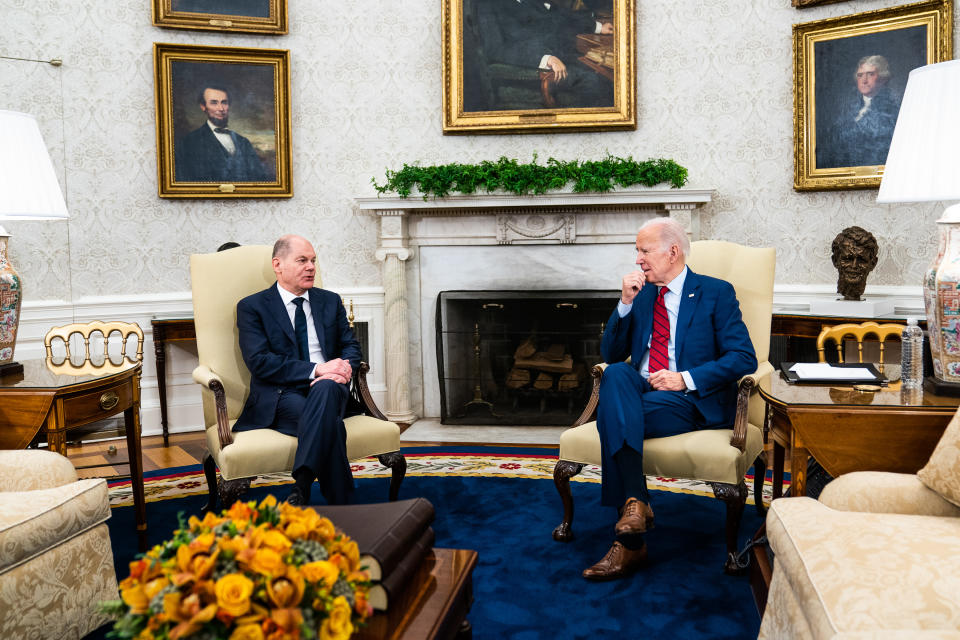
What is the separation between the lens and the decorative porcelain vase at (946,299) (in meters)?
2.28

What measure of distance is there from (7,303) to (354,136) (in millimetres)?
2907

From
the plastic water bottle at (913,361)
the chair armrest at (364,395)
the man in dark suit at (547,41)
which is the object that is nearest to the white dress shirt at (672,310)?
the plastic water bottle at (913,361)

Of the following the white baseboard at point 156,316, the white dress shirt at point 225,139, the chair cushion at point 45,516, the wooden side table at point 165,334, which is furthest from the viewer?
the white dress shirt at point 225,139

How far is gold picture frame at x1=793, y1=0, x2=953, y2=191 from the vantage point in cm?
443

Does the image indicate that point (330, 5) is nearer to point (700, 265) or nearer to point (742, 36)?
point (742, 36)

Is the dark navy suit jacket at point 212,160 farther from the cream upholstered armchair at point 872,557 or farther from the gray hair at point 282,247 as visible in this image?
the cream upholstered armchair at point 872,557

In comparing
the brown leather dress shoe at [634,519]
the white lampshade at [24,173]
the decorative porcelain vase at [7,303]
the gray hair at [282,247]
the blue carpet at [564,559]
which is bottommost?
the blue carpet at [564,559]

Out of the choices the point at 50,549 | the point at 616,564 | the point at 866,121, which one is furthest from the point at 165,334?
the point at 866,121

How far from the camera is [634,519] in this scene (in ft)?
8.53

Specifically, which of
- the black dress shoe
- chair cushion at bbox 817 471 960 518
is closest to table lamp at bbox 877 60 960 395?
→ chair cushion at bbox 817 471 960 518

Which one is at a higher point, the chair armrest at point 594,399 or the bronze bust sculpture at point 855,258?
the bronze bust sculpture at point 855,258

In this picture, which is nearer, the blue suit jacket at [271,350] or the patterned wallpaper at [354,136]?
the blue suit jacket at [271,350]

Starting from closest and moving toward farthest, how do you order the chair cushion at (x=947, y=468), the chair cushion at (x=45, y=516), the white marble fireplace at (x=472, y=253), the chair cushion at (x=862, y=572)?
the chair cushion at (x=862, y=572)
the chair cushion at (x=947, y=468)
the chair cushion at (x=45, y=516)
the white marble fireplace at (x=472, y=253)

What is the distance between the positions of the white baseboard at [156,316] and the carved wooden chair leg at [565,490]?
2622 mm
